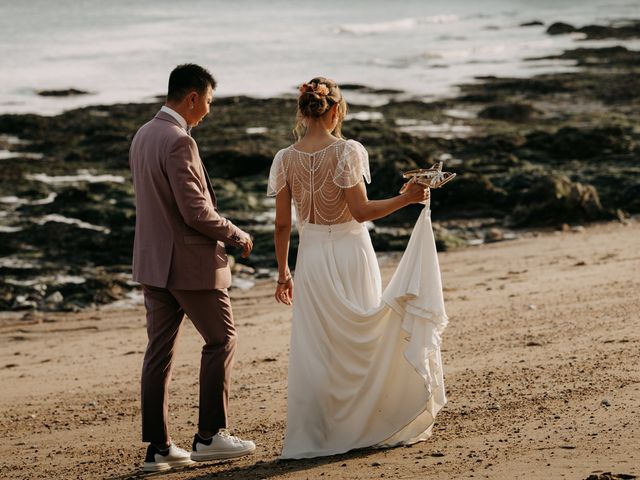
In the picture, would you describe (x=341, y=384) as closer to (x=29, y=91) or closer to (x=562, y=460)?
(x=562, y=460)

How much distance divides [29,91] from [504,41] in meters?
24.7

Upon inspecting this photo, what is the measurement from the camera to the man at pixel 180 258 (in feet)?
16.5

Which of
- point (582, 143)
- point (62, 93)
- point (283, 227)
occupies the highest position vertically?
point (62, 93)

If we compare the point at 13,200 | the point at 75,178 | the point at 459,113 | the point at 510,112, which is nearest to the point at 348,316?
the point at 13,200

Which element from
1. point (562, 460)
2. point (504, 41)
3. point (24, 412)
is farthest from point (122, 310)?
point (504, 41)

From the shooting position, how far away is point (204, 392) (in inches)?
208

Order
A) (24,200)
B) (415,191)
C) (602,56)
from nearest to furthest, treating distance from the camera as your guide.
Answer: (415,191) < (24,200) < (602,56)

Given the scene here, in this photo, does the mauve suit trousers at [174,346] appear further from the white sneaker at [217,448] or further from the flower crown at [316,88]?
the flower crown at [316,88]

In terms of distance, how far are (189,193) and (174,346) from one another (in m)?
0.81

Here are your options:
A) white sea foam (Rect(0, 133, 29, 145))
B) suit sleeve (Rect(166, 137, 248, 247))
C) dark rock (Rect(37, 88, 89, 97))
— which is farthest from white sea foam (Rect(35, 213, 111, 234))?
dark rock (Rect(37, 88, 89, 97))

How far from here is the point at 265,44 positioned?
5122 cm

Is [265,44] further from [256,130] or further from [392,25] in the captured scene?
[256,130]

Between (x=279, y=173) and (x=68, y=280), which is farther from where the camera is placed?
(x=68, y=280)

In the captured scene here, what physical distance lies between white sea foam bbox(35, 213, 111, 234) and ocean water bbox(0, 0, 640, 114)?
12.9m
